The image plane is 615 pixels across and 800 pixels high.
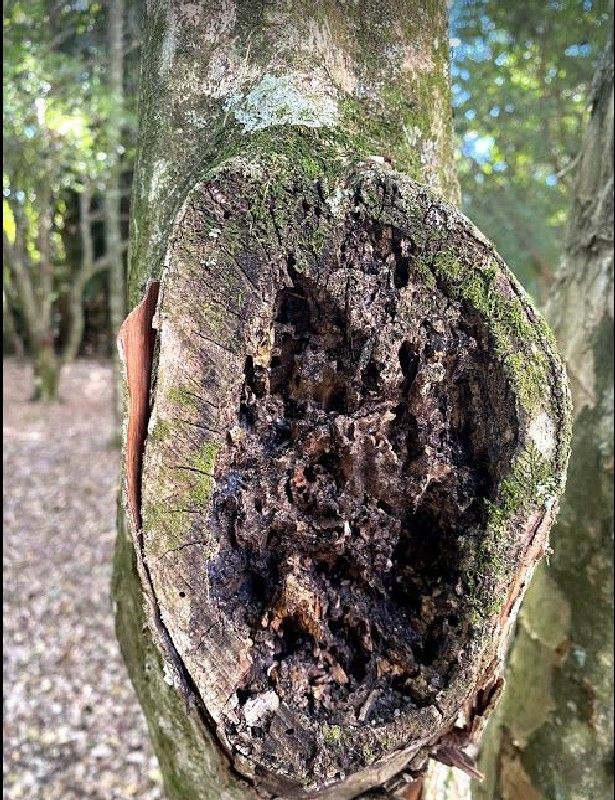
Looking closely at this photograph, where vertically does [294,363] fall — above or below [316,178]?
below

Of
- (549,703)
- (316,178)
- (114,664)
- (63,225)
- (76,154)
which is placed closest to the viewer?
(316,178)

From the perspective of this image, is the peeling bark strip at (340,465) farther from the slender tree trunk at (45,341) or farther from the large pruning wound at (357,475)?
the slender tree trunk at (45,341)

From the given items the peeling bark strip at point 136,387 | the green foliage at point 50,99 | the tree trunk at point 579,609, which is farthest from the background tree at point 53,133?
the peeling bark strip at point 136,387

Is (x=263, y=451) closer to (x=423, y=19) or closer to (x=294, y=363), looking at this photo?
(x=294, y=363)

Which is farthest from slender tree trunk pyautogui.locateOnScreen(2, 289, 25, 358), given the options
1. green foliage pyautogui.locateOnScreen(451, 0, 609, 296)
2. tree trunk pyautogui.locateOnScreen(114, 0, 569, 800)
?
tree trunk pyautogui.locateOnScreen(114, 0, 569, 800)

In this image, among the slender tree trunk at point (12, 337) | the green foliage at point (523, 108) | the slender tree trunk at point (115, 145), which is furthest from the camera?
the slender tree trunk at point (12, 337)

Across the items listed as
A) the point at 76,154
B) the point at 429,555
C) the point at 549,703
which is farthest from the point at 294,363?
the point at 76,154
